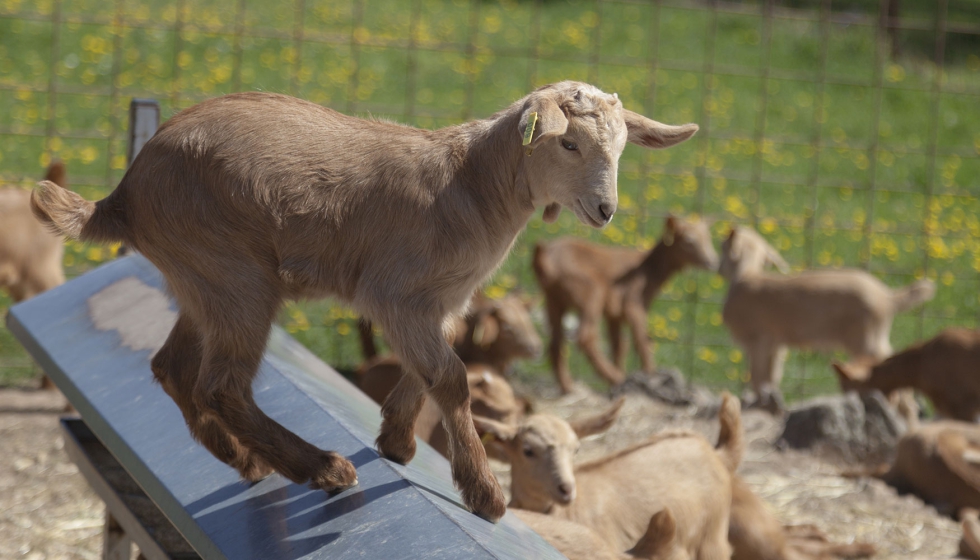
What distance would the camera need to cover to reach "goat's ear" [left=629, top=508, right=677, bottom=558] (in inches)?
156

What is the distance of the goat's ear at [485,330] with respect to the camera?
746 centimetres

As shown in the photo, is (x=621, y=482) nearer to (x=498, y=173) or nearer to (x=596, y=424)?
(x=596, y=424)

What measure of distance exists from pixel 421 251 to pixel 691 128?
89 centimetres

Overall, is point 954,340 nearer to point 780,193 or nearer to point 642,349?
point 642,349

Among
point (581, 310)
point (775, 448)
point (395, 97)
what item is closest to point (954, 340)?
point (775, 448)

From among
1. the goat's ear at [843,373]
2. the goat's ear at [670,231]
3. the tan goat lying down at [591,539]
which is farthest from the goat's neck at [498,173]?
the goat's ear at [670,231]

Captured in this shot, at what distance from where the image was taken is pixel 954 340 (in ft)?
25.4

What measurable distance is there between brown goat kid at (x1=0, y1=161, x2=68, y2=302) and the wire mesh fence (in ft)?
2.71

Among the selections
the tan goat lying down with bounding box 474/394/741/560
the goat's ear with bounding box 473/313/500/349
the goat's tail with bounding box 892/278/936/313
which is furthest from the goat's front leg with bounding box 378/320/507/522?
the goat's tail with bounding box 892/278/936/313

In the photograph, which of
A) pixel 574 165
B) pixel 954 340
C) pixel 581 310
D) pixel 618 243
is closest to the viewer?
pixel 574 165

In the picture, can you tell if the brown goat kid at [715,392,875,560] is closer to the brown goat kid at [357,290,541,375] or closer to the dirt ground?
the dirt ground

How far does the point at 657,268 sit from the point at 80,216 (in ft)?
19.9

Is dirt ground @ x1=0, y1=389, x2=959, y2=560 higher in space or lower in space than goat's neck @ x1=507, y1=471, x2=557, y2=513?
lower

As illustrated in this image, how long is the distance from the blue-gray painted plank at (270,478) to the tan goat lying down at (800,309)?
4899 mm
